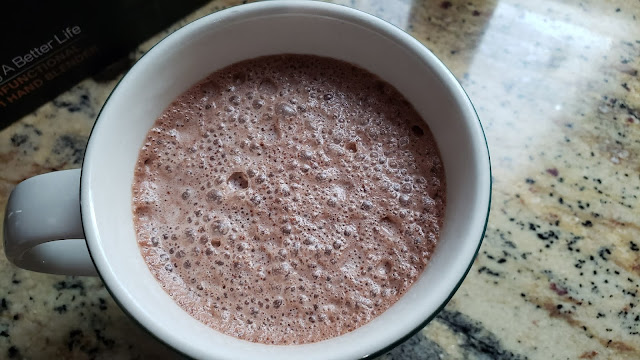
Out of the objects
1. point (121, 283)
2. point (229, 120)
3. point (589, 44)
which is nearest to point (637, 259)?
point (589, 44)

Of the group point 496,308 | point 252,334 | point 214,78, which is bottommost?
point 496,308

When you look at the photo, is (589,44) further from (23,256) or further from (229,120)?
(23,256)

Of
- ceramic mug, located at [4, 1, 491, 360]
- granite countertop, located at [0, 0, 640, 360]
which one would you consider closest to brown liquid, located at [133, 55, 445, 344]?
ceramic mug, located at [4, 1, 491, 360]

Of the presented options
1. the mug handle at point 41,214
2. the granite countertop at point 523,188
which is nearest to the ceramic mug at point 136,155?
the mug handle at point 41,214

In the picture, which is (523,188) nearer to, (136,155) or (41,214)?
(136,155)

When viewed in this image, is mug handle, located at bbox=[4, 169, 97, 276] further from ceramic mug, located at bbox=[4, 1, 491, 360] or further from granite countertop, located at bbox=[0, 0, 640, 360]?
granite countertop, located at bbox=[0, 0, 640, 360]

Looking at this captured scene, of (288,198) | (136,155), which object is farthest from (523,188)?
(136,155)
